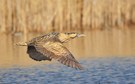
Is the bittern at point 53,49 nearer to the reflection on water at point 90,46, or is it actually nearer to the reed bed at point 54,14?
the reflection on water at point 90,46

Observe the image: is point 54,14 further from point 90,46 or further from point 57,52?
point 57,52

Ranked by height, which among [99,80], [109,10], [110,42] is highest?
[109,10]

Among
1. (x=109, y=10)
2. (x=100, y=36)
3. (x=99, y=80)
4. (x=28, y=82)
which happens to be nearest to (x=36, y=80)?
(x=28, y=82)

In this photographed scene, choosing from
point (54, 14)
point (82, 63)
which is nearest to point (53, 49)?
point (82, 63)

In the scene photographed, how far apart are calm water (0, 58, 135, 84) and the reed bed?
5.69 m

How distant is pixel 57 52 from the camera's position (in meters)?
6.27

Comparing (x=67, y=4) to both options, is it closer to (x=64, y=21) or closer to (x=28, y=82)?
(x=64, y=21)

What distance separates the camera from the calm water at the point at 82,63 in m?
11.6

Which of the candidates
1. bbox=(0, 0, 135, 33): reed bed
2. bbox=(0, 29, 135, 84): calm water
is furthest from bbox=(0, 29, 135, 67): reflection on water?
bbox=(0, 0, 135, 33): reed bed

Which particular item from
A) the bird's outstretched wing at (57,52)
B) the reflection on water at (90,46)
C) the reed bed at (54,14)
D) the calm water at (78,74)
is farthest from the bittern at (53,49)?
the reed bed at (54,14)

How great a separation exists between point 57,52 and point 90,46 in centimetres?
1076

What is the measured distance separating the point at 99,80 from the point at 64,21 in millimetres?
8796

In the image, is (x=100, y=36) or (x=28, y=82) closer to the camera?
(x=28, y=82)

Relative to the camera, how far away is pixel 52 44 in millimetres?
6473
